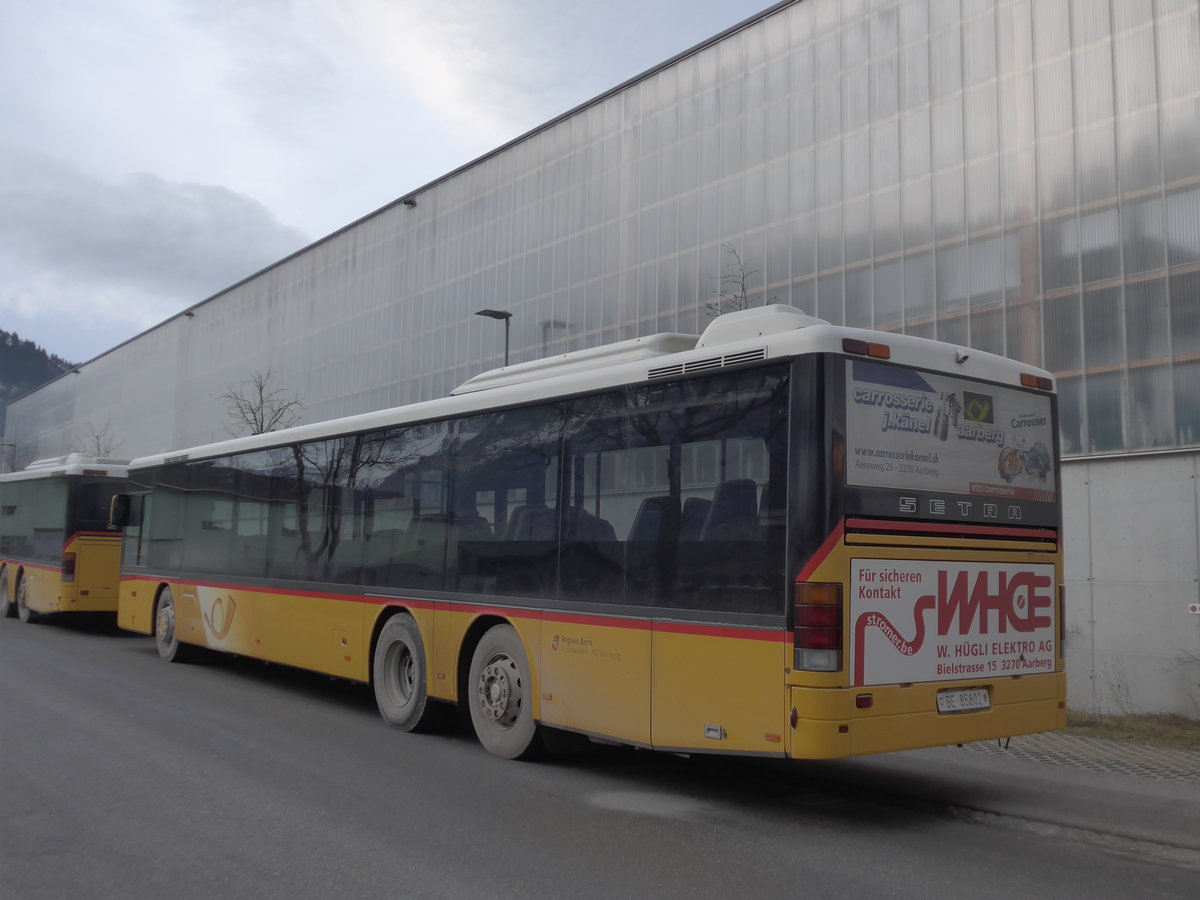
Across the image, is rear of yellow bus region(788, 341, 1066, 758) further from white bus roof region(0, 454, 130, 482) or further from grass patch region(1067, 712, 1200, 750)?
white bus roof region(0, 454, 130, 482)

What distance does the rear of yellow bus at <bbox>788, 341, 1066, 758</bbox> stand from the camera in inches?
259

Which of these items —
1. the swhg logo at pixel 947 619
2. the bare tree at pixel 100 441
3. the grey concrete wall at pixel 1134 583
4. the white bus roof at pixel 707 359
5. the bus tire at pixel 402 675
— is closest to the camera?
the swhg logo at pixel 947 619

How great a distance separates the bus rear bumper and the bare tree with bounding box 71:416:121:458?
187 ft

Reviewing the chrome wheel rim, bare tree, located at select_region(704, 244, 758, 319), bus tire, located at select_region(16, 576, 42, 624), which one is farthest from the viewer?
bus tire, located at select_region(16, 576, 42, 624)

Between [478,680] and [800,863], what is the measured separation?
12.8 ft

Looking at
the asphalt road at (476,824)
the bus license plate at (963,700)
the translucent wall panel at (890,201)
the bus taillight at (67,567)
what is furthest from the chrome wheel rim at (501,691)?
the bus taillight at (67,567)

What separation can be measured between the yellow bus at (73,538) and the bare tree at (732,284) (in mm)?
11474

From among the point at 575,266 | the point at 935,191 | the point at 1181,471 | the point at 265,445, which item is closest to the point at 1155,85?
the point at 935,191

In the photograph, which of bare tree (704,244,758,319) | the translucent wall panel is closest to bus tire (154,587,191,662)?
bare tree (704,244,758,319)

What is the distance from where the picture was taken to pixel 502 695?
8.96m

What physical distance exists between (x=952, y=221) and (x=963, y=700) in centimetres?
1160

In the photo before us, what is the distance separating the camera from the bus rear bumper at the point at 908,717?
21.3ft

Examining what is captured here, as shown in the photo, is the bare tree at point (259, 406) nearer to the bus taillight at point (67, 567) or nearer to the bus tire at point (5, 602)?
the bus tire at point (5, 602)

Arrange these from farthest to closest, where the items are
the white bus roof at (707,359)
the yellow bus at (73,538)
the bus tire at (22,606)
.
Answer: the bus tire at (22,606) < the yellow bus at (73,538) < the white bus roof at (707,359)
